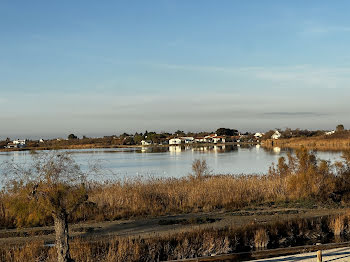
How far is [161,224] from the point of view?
1427 cm

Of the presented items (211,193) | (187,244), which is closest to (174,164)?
(211,193)

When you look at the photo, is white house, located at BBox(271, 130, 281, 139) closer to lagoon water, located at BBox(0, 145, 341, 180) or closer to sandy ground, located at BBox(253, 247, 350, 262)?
lagoon water, located at BBox(0, 145, 341, 180)

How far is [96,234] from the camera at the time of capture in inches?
515

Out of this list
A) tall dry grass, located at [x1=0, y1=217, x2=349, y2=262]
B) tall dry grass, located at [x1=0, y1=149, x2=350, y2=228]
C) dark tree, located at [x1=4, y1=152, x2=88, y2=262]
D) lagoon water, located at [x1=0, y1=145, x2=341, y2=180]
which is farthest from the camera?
lagoon water, located at [x1=0, y1=145, x2=341, y2=180]

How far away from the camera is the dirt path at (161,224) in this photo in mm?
13039

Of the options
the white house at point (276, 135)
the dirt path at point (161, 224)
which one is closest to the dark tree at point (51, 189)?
the dirt path at point (161, 224)

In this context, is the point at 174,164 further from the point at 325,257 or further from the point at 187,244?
the point at 325,257

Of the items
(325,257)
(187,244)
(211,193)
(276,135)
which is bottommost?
(325,257)

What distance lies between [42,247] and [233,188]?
10.4 metres

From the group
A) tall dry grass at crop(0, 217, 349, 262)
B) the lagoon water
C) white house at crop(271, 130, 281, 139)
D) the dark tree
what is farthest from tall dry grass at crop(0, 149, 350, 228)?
white house at crop(271, 130, 281, 139)

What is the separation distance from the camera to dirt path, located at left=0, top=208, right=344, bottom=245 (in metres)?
13.0

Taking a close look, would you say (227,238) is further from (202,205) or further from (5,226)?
(5,226)

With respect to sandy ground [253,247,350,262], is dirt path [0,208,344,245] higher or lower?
higher

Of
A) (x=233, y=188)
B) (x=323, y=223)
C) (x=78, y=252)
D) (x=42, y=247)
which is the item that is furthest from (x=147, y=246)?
(x=233, y=188)
